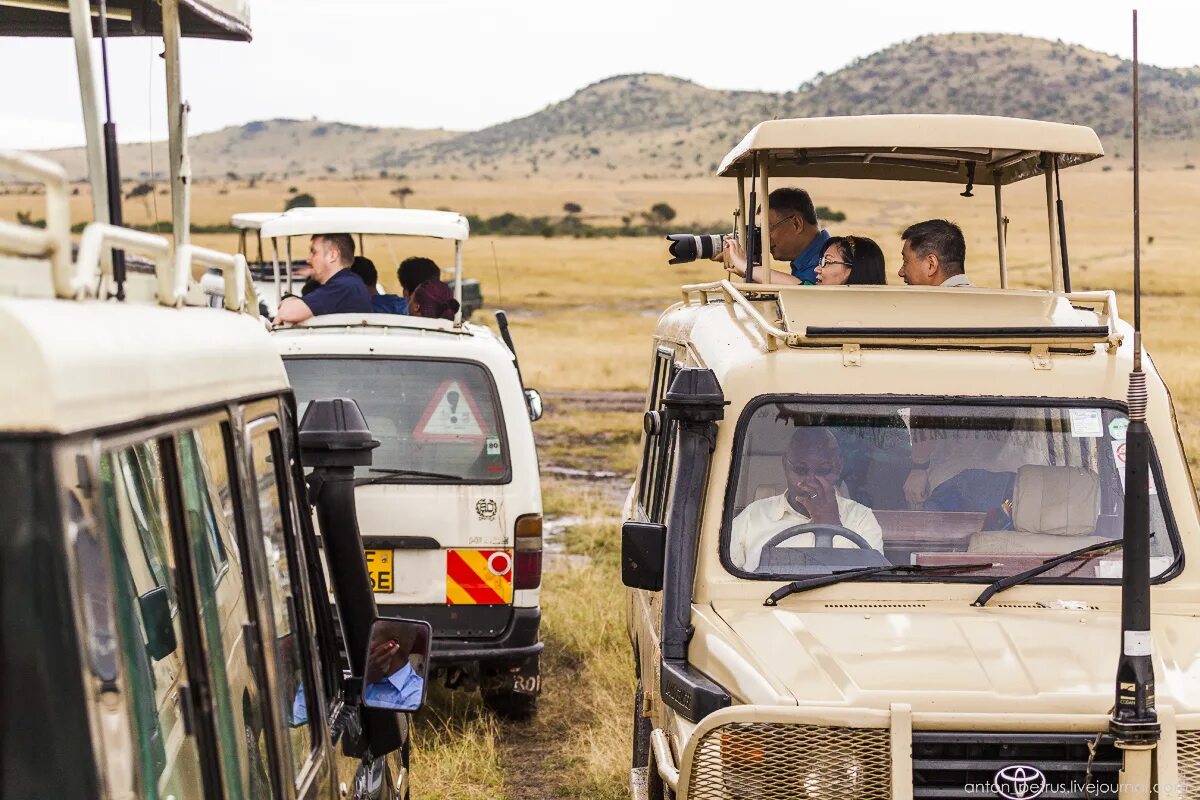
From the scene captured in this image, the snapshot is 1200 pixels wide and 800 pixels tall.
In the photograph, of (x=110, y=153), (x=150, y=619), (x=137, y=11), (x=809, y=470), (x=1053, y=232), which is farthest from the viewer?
(x=1053, y=232)

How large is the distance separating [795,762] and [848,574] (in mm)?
819

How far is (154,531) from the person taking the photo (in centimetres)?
208

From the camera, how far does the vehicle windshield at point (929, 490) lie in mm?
4480

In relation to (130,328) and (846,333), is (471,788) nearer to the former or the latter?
(846,333)

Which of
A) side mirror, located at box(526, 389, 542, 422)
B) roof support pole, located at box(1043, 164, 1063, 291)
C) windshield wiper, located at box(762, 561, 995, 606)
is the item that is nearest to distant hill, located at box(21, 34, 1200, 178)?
side mirror, located at box(526, 389, 542, 422)

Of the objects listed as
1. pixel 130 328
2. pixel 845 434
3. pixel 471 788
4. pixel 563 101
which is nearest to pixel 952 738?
pixel 845 434

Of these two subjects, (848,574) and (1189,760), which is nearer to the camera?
(1189,760)

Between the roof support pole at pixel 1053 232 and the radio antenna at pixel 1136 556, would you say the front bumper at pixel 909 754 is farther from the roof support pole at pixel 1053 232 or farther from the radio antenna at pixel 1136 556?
the roof support pole at pixel 1053 232

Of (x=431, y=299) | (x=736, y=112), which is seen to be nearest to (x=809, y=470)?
(x=431, y=299)

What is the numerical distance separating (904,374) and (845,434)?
255mm

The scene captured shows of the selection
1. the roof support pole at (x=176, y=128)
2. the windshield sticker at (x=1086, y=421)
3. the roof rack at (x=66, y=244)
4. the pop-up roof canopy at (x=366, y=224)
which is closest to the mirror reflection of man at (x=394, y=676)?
the roof support pole at (x=176, y=128)

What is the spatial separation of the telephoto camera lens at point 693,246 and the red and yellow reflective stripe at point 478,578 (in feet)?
5.03

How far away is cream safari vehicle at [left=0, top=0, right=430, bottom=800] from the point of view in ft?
4.91

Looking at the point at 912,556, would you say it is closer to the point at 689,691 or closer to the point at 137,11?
the point at 689,691
